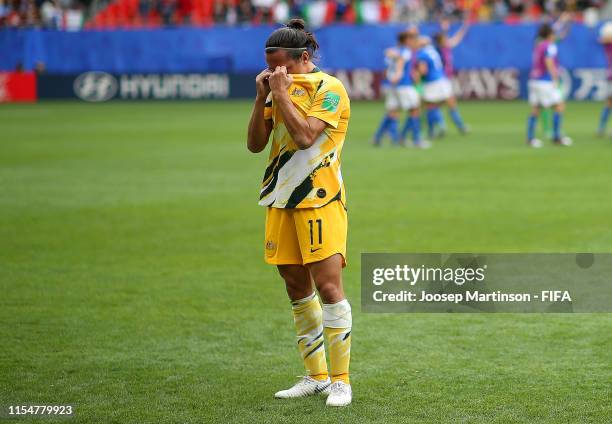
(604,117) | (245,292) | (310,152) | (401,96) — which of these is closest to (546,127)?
(604,117)

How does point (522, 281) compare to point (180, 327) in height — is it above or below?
above

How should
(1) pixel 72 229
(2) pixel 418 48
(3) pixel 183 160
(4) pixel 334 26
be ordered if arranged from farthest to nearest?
1. (4) pixel 334 26
2. (2) pixel 418 48
3. (3) pixel 183 160
4. (1) pixel 72 229

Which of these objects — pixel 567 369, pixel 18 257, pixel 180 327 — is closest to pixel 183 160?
pixel 18 257

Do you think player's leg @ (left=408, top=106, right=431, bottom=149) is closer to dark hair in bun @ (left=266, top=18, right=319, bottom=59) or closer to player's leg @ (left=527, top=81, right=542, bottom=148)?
player's leg @ (left=527, top=81, right=542, bottom=148)

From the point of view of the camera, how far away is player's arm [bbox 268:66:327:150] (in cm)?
563

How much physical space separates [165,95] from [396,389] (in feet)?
99.6

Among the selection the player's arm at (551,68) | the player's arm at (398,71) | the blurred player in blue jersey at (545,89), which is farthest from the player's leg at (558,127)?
the player's arm at (398,71)

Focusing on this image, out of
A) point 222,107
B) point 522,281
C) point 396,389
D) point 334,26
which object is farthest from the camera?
point 334,26

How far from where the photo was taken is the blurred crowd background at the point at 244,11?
36531mm

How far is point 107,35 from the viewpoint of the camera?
35812mm

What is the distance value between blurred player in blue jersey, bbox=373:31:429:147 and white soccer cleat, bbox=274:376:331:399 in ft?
50.5

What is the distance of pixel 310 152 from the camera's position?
5953 mm

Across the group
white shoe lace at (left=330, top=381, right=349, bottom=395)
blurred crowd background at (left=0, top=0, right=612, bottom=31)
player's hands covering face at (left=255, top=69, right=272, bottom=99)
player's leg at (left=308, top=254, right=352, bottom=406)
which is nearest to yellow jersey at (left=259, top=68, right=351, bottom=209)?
player's hands covering face at (left=255, top=69, right=272, bottom=99)

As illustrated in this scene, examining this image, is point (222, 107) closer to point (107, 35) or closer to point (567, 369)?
point (107, 35)
